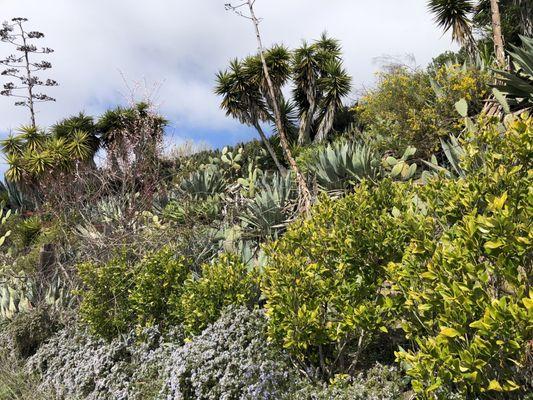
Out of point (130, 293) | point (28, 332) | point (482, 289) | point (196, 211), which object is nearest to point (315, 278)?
point (482, 289)

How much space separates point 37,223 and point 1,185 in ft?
33.6

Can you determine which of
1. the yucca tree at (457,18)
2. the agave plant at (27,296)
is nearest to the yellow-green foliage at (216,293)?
the agave plant at (27,296)

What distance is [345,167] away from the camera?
25.2 ft

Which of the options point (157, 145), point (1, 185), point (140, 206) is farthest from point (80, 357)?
point (1, 185)

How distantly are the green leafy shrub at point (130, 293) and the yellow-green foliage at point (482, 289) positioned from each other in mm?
3043

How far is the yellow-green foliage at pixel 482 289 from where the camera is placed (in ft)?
7.57

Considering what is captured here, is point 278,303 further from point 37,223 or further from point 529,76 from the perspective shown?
point 37,223

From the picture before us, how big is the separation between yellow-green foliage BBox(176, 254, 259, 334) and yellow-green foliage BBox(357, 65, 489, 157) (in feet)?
16.1

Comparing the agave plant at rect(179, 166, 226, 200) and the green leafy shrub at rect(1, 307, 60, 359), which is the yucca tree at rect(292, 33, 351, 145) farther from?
the green leafy shrub at rect(1, 307, 60, 359)

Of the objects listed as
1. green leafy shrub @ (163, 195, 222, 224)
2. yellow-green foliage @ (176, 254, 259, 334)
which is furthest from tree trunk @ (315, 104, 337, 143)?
Answer: yellow-green foliage @ (176, 254, 259, 334)

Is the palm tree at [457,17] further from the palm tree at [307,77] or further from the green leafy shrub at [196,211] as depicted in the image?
the green leafy shrub at [196,211]

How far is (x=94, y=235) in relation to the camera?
26.6 ft

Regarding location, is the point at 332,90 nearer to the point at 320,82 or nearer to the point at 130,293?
the point at 320,82

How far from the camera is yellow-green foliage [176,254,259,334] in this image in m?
4.50
